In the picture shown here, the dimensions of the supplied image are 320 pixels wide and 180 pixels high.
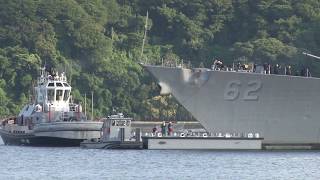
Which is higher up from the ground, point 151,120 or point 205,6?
point 205,6

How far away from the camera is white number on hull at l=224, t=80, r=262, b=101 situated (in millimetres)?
108438

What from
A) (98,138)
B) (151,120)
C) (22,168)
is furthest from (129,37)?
(22,168)

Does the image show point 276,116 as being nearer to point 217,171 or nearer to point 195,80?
point 195,80

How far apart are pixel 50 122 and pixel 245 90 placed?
1520 centimetres

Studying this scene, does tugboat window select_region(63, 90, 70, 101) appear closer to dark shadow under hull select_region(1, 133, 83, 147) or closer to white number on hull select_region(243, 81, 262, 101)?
dark shadow under hull select_region(1, 133, 83, 147)

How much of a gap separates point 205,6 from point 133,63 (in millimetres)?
12217

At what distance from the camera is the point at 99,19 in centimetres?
18212

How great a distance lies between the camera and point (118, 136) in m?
111

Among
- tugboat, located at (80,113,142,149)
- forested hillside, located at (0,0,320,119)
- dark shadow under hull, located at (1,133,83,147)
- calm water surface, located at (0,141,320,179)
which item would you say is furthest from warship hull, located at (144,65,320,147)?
forested hillside, located at (0,0,320,119)

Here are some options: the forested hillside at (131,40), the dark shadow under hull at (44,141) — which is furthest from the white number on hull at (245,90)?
the forested hillside at (131,40)

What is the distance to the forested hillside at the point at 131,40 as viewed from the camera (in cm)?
16388

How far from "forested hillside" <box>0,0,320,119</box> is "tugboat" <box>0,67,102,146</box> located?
35.8 metres

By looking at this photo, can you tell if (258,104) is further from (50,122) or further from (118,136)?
(50,122)

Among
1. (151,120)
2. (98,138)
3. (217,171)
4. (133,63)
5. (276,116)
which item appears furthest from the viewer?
(133,63)
